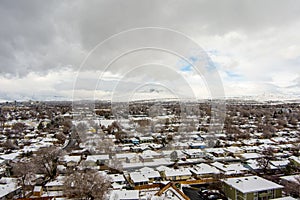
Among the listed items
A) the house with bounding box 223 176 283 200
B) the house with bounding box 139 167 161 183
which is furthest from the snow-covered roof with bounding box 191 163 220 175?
the house with bounding box 139 167 161 183

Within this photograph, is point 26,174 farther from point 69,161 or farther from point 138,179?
point 138,179

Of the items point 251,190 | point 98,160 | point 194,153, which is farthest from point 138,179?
point 194,153

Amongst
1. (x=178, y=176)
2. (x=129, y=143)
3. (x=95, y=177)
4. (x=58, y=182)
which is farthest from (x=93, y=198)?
(x=129, y=143)

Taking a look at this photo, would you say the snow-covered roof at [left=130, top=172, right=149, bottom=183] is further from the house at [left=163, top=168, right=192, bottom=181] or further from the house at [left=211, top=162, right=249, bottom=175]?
the house at [left=211, top=162, right=249, bottom=175]

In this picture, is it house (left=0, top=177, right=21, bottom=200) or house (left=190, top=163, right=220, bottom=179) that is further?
house (left=190, top=163, right=220, bottom=179)

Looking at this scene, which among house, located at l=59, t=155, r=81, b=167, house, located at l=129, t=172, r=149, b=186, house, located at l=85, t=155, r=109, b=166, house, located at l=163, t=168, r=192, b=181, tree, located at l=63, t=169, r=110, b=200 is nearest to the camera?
tree, located at l=63, t=169, r=110, b=200

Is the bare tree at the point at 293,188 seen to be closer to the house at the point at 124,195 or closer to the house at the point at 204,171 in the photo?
the house at the point at 204,171

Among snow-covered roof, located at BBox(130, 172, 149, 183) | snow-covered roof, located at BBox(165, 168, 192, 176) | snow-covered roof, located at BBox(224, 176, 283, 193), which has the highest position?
snow-covered roof, located at BBox(224, 176, 283, 193)
